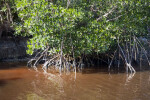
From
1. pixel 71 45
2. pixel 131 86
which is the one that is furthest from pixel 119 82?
pixel 71 45

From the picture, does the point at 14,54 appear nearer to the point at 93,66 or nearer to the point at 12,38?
the point at 12,38

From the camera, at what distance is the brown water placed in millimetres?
4973

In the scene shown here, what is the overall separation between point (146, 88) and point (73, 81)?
216cm

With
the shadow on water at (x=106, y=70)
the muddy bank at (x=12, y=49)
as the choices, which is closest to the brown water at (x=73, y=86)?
the shadow on water at (x=106, y=70)

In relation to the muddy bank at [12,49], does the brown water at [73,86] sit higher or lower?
lower

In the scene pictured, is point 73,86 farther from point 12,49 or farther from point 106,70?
point 12,49

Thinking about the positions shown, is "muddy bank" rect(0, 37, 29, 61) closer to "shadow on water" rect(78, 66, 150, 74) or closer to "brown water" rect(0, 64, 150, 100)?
"brown water" rect(0, 64, 150, 100)

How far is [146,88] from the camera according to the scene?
227 inches

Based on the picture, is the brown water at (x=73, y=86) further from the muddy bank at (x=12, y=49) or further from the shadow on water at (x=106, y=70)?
the muddy bank at (x=12, y=49)

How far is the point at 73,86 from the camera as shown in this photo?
5.84 m

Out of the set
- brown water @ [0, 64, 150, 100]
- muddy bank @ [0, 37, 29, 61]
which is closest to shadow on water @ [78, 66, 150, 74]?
brown water @ [0, 64, 150, 100]

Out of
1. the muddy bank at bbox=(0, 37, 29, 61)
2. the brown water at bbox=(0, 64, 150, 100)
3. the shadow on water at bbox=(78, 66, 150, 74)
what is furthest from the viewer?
the muddy bank at bbox=(0, 37, 29, 61)

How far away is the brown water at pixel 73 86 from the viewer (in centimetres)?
497

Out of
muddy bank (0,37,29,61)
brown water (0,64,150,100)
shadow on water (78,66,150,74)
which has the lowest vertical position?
brown water (0,64,150,100)
